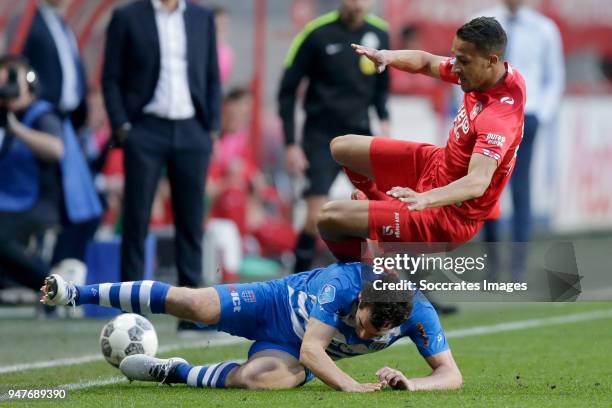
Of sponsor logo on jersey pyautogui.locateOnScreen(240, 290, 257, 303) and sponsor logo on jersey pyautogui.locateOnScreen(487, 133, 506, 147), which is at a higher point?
sponsor logo on jersey pyautogui.locateOnScreen(487, 133, 506, 147)

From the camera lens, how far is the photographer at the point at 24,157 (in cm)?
1066

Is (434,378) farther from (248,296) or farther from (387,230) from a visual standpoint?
(387,230)

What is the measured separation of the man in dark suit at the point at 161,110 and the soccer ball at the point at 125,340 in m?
2.17

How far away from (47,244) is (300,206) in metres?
3.59

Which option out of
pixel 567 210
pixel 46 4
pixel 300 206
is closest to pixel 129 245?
pixel 46 4

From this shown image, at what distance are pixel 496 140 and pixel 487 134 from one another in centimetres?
7

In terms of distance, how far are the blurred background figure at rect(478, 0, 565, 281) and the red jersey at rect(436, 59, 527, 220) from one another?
16.8ft

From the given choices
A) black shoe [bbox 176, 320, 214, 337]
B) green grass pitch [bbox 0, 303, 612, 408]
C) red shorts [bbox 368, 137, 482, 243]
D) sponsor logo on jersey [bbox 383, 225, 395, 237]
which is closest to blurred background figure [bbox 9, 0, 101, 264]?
green grass pitch [bbox 0, 303, 612, 408]

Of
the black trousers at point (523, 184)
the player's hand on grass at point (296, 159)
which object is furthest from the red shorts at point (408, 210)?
the black trousers at point (523, 184)

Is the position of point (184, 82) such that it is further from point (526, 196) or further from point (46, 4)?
point (526, 196)

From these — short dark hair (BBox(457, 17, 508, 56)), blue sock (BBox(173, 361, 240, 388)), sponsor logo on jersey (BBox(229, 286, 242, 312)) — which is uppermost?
short dark hair (BBox(457, 17, 508, 56))

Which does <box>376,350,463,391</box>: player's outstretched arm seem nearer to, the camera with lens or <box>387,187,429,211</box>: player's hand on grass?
<box>387,187,429,211</box>: player's hand on grass

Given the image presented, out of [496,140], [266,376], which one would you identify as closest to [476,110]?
[496,140]

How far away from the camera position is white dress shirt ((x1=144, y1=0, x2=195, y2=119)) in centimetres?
1004
